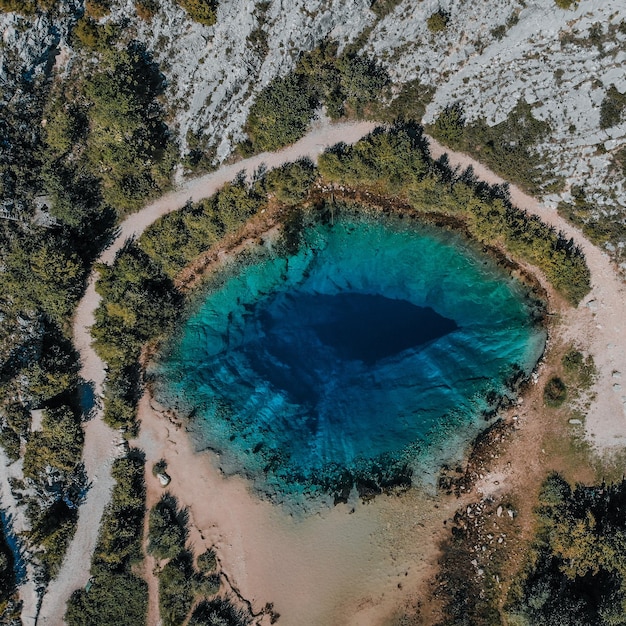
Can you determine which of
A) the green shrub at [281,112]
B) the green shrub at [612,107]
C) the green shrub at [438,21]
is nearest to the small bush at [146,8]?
the green shrub at [281,112]

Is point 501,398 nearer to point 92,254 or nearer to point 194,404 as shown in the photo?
point 194,404

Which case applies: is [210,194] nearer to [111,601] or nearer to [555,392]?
[555,392]

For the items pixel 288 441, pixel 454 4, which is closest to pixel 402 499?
pixel 288 441

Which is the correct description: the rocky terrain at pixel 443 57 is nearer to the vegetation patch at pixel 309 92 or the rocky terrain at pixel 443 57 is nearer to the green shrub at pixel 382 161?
the vegetation patch at pixel 309 92

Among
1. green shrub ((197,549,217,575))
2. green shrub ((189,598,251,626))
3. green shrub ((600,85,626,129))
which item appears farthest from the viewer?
green shrub ((197,549,217,575))

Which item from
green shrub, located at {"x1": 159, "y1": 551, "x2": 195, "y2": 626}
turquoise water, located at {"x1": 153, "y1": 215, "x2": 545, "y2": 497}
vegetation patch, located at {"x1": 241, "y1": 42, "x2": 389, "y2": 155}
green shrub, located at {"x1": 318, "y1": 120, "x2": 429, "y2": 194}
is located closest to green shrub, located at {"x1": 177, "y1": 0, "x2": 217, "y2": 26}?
vegetation patch, located at {"x1": 241, "y1": 42, "x2": 389, "y2": 155}

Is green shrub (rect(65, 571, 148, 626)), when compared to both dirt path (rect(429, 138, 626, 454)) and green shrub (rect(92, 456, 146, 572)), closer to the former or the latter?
green shrub (rect(92, 456, 146, 572))
